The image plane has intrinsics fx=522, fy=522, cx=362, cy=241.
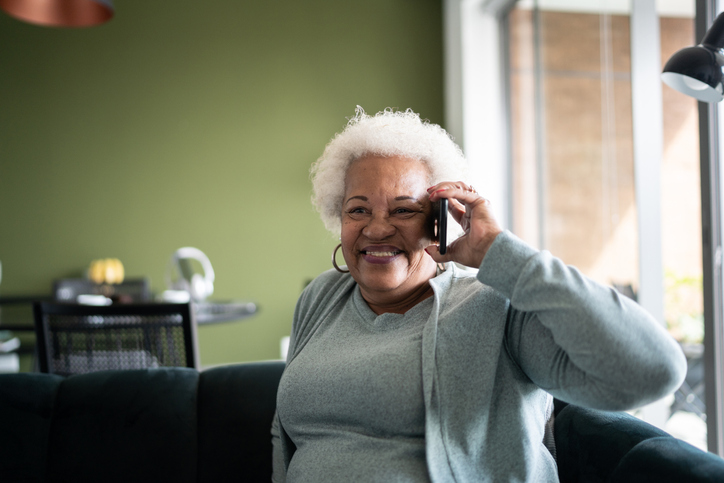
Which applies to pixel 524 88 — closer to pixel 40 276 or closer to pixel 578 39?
pixel 578 39

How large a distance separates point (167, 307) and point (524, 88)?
265 cm

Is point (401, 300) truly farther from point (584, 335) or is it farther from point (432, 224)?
point (584, 335)

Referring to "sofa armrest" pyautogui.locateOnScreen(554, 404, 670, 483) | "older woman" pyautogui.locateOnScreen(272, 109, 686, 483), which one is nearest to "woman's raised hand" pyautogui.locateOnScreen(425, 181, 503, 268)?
"older woman" pyautogui.locateOnScreen(272, 109, 686, 483)

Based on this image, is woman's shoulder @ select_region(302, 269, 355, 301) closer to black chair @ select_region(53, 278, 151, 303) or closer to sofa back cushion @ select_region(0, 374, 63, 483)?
sofa back cushion @ select_region(0, 374, 63, 483)

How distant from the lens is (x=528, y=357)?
0.97 m

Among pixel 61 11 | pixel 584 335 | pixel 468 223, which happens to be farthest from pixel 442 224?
pixel 61 11

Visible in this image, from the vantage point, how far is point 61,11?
229cm

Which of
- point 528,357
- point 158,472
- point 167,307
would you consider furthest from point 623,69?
point 158,472

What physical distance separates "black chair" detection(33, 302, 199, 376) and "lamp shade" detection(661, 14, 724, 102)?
60.9 inches

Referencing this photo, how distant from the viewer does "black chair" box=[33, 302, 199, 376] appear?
1789 mm

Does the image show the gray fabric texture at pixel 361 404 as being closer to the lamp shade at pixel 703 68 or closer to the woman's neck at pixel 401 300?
the woman's neck at pixel 401 300

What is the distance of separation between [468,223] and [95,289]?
2796mm

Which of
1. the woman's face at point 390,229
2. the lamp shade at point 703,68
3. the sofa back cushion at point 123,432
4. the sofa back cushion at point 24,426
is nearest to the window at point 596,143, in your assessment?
the lamp shade at point 703,68

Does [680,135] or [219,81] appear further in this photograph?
[219,81]
